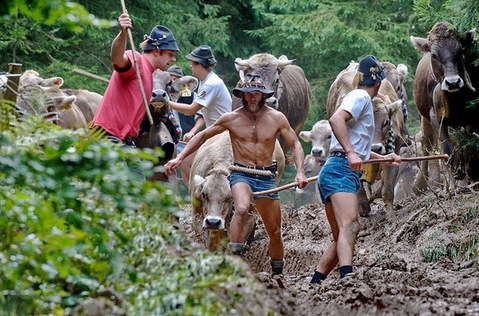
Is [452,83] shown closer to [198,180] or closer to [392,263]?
[198,180]

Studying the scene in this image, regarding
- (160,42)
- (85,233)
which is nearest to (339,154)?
(160,42)

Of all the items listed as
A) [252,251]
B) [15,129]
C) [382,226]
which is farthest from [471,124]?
[15,129]

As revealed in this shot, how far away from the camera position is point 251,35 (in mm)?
31406

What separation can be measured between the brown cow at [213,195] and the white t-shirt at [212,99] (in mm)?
706

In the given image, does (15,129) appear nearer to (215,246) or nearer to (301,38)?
(215,246)

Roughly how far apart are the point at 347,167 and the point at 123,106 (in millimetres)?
2442

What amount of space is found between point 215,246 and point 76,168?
784 cm

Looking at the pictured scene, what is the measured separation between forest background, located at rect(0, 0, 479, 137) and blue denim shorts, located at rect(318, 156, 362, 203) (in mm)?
10973

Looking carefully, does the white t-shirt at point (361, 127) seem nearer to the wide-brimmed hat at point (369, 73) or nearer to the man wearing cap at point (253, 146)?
the wide-brimmed hat at point (369, 73)

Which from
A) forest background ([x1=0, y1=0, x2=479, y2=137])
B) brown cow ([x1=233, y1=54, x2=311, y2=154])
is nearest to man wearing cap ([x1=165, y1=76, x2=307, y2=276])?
brown cow ([x1=233, y1=54, x2=311, y2=154])

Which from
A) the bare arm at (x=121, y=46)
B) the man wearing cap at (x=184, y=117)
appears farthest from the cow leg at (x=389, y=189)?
the bare arm at (x=121, y=46)

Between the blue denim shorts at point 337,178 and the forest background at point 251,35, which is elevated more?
the blue denim shorts at point 337,178

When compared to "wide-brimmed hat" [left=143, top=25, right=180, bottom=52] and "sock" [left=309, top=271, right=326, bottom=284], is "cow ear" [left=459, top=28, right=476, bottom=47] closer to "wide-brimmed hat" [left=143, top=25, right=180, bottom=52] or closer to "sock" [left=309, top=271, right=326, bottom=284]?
"wide-brimmed hat" [left=143, top=25, right=180, bottom=52]

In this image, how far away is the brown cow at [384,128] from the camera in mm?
16109
